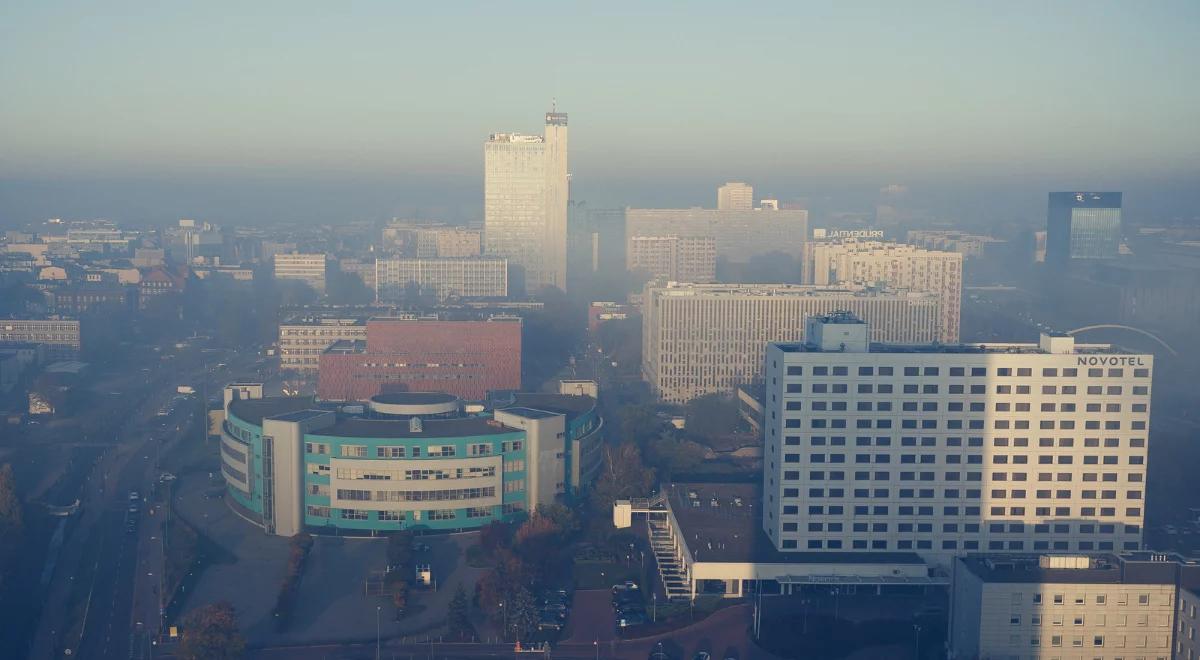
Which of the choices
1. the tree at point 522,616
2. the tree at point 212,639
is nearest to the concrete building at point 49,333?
the tree at point 212,639

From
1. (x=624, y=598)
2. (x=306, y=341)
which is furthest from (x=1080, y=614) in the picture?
(x=306, y=341)

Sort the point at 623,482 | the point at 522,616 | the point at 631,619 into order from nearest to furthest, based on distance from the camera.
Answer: the point at 522,616 → the point at 631,619 → the point at 623,482

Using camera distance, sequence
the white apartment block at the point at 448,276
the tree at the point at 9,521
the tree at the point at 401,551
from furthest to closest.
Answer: the white apartment block at the point at 448,276 → the tree at the point at 9,521 → the tree at the point at 401,551

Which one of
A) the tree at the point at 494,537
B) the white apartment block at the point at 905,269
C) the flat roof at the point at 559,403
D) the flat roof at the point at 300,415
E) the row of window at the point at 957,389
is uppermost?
the white apartment block at the point at 905,269

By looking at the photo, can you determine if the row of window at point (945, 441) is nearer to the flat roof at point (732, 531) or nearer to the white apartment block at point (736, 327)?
the flat roof at point (732, 531)

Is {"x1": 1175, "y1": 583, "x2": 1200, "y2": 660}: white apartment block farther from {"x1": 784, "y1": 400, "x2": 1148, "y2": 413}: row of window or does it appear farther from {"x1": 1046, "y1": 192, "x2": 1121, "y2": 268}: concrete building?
{"x1": 1046, "y1": 192, "x2": 1121, "y2": 268}: concrete building

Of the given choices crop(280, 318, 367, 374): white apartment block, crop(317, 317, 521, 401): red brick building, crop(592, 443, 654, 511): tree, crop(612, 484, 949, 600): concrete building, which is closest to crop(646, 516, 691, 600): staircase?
crop(612, 484, 949, 600): concrete building

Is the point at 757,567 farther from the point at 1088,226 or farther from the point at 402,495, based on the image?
the point at 1088,226

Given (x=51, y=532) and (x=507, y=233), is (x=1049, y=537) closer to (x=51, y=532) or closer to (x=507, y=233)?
(x=51, y=532)
